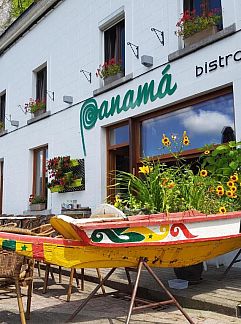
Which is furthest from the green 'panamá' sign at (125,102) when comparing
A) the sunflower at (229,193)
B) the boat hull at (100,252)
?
the boat hull at (100,252)

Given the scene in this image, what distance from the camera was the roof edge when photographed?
444 inches

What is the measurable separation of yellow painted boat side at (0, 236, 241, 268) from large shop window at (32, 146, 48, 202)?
7356 millimetres

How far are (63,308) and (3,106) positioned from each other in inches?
438

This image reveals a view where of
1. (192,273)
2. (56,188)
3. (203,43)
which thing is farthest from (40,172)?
(192,273)

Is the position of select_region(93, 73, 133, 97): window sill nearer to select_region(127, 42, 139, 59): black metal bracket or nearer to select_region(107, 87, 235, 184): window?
select_region(127, 42, 139, 59): black metal bracket

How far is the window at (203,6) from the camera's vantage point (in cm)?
671

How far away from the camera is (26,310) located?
4105 mm

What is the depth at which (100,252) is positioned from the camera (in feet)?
10.8

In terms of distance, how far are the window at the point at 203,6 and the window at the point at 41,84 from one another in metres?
5.46

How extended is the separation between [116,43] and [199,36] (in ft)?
8.86

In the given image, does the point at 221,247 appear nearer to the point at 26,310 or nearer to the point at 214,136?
the point at 26,310

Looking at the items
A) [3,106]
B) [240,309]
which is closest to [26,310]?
[240,309]

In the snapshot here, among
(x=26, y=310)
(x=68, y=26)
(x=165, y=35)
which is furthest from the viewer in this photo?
(x=68, y=26)

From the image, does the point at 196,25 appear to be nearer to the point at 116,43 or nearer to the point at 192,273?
the point at 116,43
